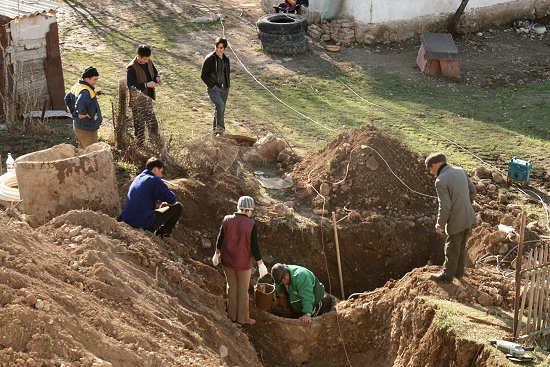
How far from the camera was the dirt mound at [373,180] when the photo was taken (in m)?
12.7

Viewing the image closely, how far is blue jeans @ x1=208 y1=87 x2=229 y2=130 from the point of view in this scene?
1423 centimetres

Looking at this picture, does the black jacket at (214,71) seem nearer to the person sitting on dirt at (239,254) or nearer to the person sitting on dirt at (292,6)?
the person sitting on dirt at (239,254)

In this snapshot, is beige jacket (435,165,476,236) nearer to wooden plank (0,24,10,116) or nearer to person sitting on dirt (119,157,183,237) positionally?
person sitting on dirt (119,157,183,237)

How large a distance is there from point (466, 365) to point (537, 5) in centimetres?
1463

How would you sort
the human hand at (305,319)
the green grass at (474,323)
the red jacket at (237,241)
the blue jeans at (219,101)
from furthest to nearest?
the blue jeans at (219,101), the human hand at (305,319), the red jacket at (237,241), the green grass at (474,323)

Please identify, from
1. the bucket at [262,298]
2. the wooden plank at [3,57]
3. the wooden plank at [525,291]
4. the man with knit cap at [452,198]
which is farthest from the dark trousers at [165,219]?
the wooden plank at [3,57]

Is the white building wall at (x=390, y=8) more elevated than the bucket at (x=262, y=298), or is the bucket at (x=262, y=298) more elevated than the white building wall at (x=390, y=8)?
the white building wall at (x=390, y=8)

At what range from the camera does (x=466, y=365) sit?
30.4 ft

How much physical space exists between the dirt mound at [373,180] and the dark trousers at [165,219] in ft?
8.54

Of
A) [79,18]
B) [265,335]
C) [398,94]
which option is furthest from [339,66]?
[265,335]

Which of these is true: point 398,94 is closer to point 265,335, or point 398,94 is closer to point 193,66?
point 193,66

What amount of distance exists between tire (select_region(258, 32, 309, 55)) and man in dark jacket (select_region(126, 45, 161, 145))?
262 inches

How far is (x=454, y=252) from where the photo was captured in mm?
10094

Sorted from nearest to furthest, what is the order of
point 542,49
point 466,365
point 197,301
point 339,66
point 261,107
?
point 466,365
point 197,301
point 261,107
point 339,66
point 542,49
